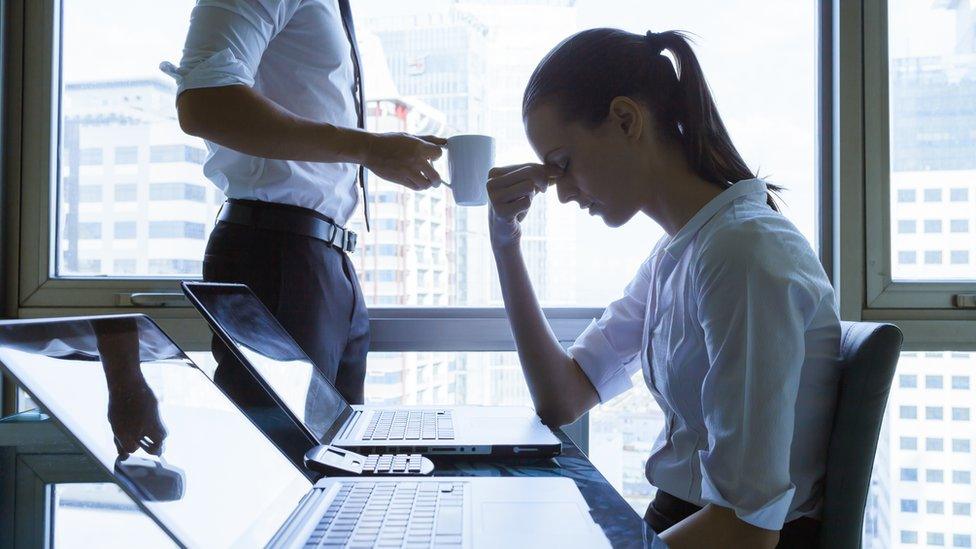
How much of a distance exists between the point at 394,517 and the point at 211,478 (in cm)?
15

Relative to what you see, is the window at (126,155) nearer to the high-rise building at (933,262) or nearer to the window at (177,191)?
the window at (177,191)

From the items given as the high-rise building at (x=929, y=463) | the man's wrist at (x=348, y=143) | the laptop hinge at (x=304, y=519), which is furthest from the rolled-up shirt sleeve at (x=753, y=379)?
the high-rise building at (x=929, y=463)

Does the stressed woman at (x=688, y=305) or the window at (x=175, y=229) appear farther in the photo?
the window at (x=175, y=229)

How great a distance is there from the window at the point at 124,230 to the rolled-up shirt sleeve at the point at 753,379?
1710mm

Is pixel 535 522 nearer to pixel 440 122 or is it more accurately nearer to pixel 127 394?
pixel 127 394

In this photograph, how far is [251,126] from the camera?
107cm

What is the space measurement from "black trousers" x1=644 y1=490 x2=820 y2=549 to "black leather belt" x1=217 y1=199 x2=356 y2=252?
2.39ft

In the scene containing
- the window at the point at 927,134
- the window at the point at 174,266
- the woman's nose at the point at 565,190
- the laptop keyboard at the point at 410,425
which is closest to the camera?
the laptop keyboard at the point at 410,425

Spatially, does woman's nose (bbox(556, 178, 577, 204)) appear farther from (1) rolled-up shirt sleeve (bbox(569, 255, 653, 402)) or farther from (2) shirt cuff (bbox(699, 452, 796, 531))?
(2) shirt cuff (bbox(699, 452, 796, 531))

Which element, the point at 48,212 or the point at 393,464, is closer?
the point at 393,464

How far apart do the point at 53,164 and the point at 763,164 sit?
194 cm

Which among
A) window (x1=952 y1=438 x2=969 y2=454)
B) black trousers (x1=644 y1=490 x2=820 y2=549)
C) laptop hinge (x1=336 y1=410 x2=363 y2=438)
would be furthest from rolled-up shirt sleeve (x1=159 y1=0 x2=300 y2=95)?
window (x1=952 y1=438 x2=969 y2=454)

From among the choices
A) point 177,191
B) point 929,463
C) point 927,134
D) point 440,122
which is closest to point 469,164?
point 440,122

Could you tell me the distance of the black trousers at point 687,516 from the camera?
80 cm
